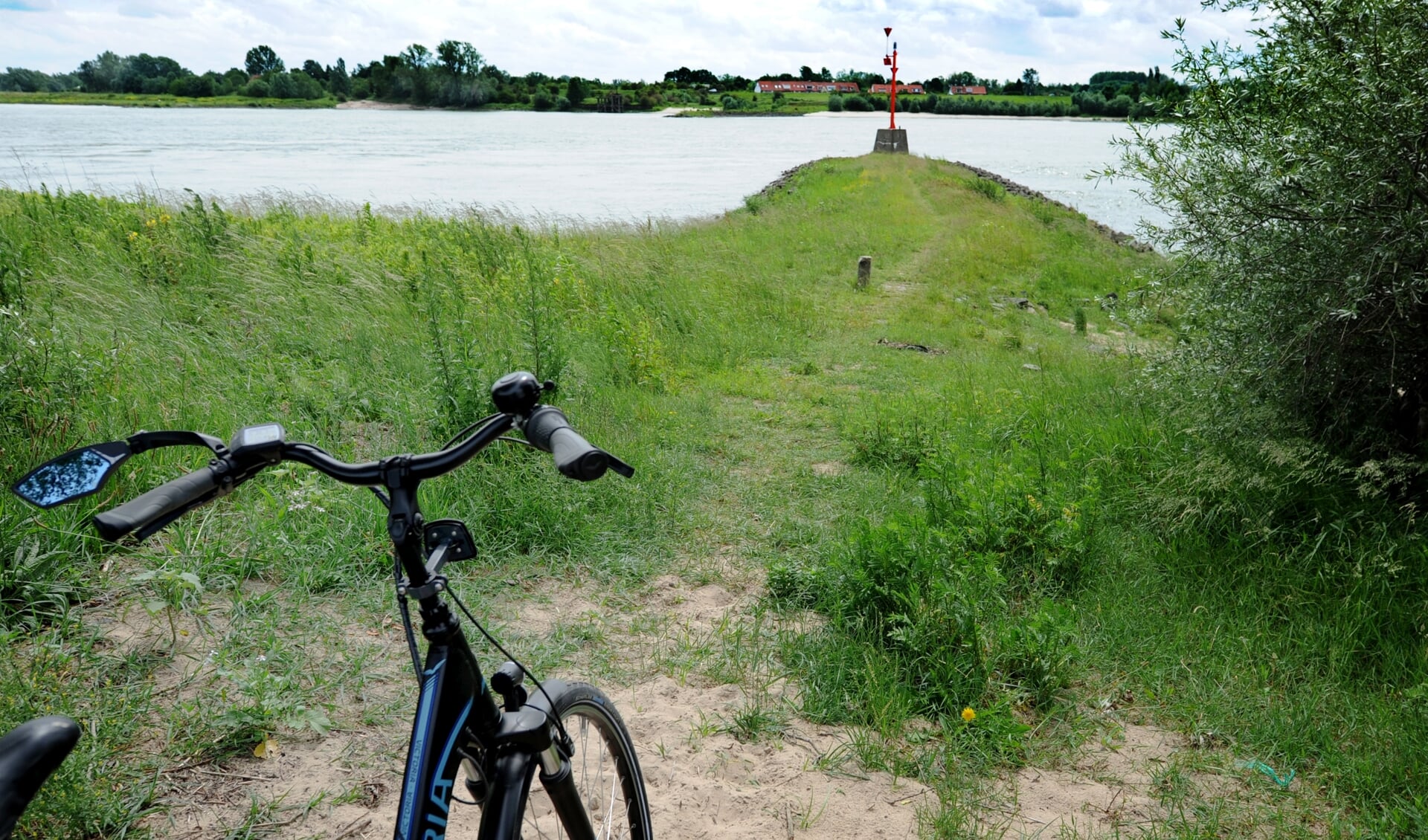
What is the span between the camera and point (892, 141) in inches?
1959

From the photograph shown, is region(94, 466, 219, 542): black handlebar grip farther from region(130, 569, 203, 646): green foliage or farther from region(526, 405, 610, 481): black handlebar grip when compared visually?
region(130, 569, 203, 646): green foliage

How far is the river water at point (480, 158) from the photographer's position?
25875mm

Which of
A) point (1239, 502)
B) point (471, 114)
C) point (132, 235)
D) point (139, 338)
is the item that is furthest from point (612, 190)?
point (471, 114)

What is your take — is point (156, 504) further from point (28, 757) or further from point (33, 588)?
point (33, 588)

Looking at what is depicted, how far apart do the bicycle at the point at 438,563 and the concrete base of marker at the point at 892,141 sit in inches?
1956

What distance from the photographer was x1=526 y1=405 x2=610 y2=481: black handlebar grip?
4.60 ft

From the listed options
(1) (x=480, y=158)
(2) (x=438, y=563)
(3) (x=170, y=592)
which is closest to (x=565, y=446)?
(2) (x=438, y=563)

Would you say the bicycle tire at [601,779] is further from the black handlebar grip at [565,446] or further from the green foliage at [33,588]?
the green foliage at [33,588]

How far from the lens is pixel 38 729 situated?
114cm

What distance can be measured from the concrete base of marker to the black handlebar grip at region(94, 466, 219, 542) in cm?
5002

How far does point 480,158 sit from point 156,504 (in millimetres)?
49847

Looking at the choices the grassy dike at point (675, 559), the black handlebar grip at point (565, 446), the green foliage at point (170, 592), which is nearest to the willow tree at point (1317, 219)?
the grassy dike at point (675, 559)

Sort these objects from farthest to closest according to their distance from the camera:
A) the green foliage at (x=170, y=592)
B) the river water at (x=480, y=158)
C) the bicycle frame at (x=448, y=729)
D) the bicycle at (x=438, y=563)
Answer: the river water at (x=480, y=158) < the green foliage at (x=170, y=592) < the bicycle frame at (x=448, y=729) < the bicycle at (x=438, y=563)

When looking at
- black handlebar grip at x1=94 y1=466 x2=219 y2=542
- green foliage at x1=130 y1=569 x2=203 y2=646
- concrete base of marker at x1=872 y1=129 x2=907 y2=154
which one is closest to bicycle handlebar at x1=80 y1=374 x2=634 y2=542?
black handlebar grip at x1=94 y1=466 x2=219 y2=542
